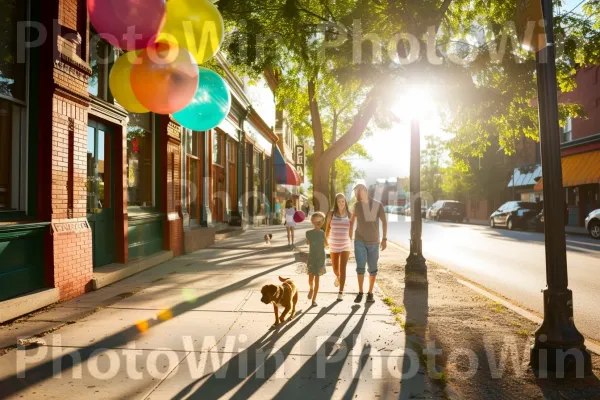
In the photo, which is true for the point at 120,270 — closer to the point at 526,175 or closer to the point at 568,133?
the point at 568,133

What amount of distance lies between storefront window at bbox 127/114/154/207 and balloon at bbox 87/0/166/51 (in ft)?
20.8

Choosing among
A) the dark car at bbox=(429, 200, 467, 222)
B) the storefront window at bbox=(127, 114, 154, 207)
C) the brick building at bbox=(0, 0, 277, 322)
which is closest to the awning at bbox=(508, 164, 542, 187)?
the dark car at bbox=(429, 200, 467, 222)

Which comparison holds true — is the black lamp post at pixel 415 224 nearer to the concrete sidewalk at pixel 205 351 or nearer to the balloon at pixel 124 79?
the concrete sidewalk at pixel 205 351

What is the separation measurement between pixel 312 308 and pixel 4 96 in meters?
4.89

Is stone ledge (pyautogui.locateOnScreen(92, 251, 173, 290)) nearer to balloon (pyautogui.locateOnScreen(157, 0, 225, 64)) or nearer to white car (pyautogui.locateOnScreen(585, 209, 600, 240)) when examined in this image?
balloon (pyautogui.locateOnScreen(157, 0, 225, 64))

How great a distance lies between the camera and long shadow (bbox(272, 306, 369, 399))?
364cm

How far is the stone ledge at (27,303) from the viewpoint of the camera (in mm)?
5486

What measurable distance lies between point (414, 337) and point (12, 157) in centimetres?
558

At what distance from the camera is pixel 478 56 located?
905 cm

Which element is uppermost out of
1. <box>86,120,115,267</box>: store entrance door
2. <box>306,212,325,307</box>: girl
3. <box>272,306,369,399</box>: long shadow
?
<box>86,120,115,267</box>: store entrance door

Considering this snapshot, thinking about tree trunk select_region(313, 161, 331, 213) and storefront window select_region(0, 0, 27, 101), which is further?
tree trunk select_region(313, 161, 331, 213)

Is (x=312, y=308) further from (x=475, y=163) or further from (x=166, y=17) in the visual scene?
(x=475, y=163)

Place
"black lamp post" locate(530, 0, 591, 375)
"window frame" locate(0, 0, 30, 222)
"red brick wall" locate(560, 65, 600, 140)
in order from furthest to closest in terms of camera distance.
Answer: "red brick wall" locate(560, 65, 600, 140) → "window frame" locate(0, 0, 30, 222) → "black lamp post" locate(530, 0, 591, 375)

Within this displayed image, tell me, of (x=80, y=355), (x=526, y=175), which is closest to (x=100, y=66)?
(x=80, y=355)
